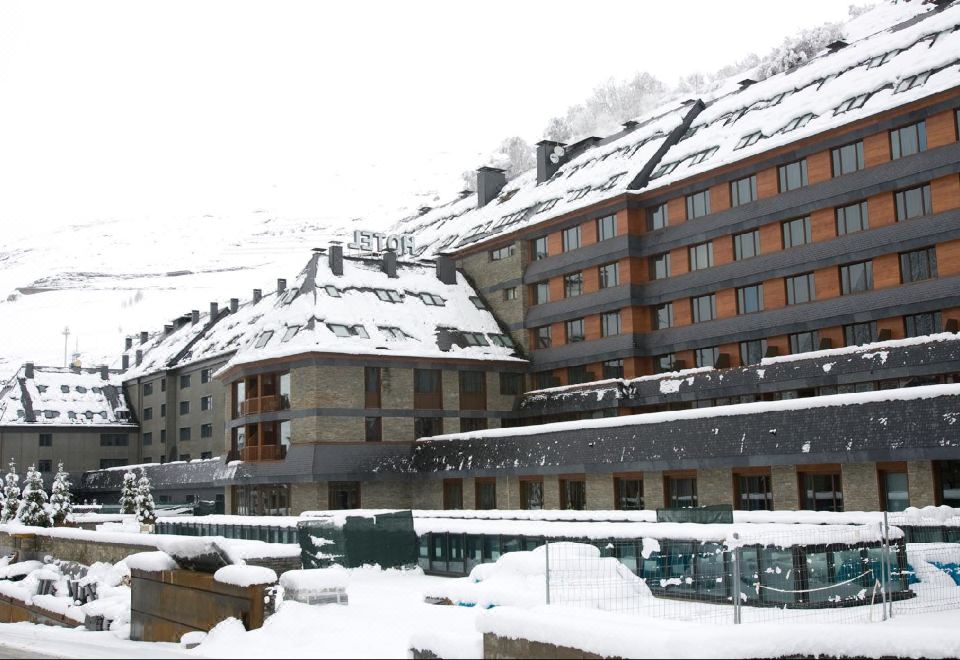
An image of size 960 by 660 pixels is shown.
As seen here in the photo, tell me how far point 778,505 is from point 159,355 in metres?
69.9

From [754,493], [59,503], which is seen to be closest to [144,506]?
[59,503]

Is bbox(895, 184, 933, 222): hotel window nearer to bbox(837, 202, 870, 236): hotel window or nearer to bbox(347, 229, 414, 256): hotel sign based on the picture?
bbox(837, 202, 870, 236): hotel window

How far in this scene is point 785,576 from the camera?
22703 mm

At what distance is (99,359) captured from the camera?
609ft

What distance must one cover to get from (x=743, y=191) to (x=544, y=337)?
53.0ft

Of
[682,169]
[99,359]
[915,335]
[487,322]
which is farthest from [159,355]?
[99,359]

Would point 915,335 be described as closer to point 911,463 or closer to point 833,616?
point 911,463

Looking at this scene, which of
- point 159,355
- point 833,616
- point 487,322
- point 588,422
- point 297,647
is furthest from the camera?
point 159,355

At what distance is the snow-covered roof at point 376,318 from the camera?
56250mm

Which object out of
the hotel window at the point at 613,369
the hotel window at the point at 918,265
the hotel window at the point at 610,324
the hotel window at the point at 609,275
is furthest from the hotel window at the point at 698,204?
the hotel window at the point at 918,265

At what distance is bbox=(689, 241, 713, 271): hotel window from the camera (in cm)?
5334

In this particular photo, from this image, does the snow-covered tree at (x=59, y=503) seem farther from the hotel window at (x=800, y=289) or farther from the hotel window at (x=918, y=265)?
the hotel window at (x=918, y=265)

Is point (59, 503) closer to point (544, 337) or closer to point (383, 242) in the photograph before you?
point (383, 242)

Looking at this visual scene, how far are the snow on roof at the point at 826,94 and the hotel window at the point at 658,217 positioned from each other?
1524mm
